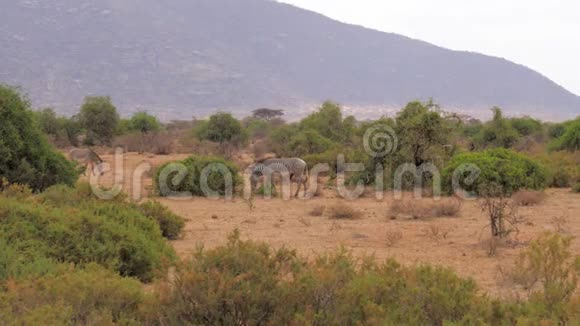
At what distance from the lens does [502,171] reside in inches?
746

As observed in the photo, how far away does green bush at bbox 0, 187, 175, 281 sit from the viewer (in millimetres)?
7465

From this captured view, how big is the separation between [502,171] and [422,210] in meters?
5.02

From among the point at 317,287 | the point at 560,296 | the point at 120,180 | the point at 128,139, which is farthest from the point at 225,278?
the point at 128,139

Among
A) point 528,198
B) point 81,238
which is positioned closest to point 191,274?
point 81,238

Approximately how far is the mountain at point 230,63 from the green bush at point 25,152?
9424 cm

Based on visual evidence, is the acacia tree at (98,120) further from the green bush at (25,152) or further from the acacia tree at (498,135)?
the green bush at (25,152)

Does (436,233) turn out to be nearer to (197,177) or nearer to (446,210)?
(446,210)

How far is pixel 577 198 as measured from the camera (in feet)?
60.0

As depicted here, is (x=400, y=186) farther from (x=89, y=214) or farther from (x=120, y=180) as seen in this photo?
(x=89, y=214)

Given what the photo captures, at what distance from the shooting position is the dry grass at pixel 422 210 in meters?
14.9

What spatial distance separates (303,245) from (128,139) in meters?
29.5

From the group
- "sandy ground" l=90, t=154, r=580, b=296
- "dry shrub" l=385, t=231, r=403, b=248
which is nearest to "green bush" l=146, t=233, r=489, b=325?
"sandy ground" l=90, t=154, r=580, b=296

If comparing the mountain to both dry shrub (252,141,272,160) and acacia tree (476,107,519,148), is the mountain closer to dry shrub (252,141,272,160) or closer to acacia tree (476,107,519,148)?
dry shrub (252,141,272,160)

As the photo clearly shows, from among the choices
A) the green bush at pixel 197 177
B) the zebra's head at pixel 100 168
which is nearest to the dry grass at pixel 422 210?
the green bush at pixel 197 177
